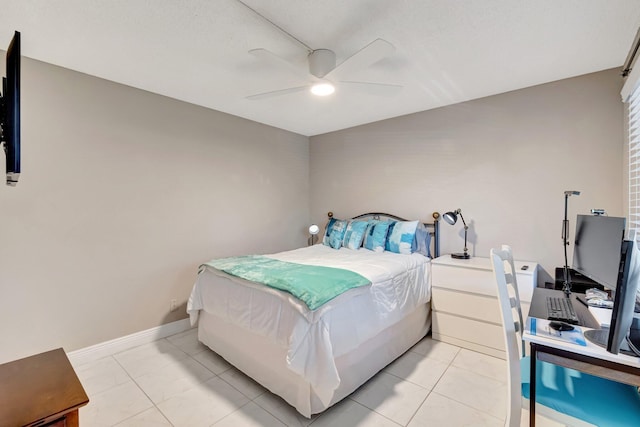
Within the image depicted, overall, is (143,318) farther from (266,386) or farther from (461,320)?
(461,320)

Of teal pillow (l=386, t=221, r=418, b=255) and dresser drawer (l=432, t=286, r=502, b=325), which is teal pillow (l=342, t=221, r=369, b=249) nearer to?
teal pillow (l=386, t=221, r=418, b=255)

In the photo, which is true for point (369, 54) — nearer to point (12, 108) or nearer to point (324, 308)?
point (324, 308)

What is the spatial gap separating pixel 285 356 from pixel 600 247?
6.51 feet

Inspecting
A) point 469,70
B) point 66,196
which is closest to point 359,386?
point 469,70

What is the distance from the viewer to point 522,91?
2.83 meters

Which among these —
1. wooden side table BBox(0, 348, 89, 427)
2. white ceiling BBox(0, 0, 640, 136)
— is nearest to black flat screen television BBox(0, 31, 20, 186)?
white ceiling BBox(0, 0, 640, 136)

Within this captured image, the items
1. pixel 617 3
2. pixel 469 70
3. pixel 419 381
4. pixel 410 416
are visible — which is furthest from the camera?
pixel 469 70

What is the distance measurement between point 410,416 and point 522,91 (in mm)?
3029

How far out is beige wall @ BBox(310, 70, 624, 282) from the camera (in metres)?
2.48

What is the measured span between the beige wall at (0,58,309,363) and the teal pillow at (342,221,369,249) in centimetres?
132

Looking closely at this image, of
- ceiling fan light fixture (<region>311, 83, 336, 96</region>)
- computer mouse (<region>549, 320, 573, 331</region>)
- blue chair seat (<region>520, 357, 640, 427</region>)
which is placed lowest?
blue chair seat (<region>520, 357, 640, 427</region>)

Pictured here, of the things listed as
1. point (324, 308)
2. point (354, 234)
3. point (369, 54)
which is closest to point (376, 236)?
point (354, 234)

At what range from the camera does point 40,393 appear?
1.24m

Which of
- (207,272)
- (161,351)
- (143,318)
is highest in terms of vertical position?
(207,272)
